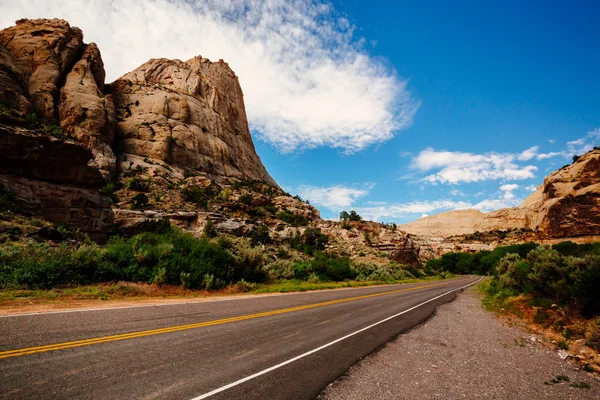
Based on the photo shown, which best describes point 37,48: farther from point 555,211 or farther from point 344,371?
point 555,211

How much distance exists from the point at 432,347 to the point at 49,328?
949cm

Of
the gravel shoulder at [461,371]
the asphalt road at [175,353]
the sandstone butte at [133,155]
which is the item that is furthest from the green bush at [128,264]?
the sandstone butte at [133,155]

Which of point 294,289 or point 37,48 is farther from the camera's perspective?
point 37,48

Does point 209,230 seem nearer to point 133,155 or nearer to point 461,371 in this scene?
point 133,155

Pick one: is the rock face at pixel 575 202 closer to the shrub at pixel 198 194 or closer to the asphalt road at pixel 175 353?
the asphalt road at pixel 175 353

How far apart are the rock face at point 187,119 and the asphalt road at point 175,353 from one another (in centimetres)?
5002

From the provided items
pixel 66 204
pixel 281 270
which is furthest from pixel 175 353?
pixel 66 204

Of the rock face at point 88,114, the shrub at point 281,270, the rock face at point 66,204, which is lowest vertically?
the shrub at point 281,270

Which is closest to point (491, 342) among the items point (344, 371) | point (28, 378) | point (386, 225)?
point (344, 371)

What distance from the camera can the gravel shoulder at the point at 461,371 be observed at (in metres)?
4.85

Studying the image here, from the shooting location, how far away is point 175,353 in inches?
222

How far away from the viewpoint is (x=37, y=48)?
4644cm

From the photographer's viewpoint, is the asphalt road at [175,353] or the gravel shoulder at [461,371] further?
the gravel shoulder at [461,371]

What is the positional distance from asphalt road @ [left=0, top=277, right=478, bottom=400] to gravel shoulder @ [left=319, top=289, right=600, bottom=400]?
1.62 ft
